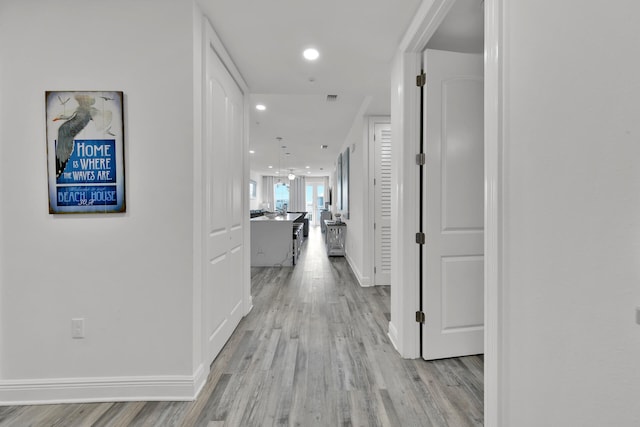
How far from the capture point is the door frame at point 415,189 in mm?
1169

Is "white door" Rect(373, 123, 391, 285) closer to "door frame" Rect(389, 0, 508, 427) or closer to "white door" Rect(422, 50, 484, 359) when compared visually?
"door frame" Rect(389, 0, 508, 427)

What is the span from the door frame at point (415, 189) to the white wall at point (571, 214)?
1.2 inches

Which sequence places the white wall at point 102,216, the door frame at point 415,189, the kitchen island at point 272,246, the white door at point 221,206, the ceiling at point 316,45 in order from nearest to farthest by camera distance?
the door frame at point 415,189, the white wall at point 102,216, the ceiling at point 316,45, the white door at point 221,206, the kitchen island at point 272,246

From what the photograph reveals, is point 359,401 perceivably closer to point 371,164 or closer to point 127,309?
point 127,309

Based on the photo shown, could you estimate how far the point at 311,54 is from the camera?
98.1 inches

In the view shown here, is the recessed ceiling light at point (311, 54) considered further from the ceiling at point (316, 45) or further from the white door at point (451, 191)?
the white door at point (451, 191)

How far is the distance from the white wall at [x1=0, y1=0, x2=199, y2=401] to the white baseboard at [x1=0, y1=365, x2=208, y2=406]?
0.10ft

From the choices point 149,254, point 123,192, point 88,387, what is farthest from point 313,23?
point 88,387

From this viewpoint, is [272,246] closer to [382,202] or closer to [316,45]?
[382,202]

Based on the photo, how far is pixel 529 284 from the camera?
3.41 ft

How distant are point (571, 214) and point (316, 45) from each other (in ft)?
7.12

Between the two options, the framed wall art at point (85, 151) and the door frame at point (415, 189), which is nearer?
the door frame at point (415, 189)

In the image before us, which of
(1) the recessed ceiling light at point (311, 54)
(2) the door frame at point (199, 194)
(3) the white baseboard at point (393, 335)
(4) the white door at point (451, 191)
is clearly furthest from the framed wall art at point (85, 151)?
(3) the white baseboard at point (393, 335)

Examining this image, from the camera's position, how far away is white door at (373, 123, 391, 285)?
14.0ft
